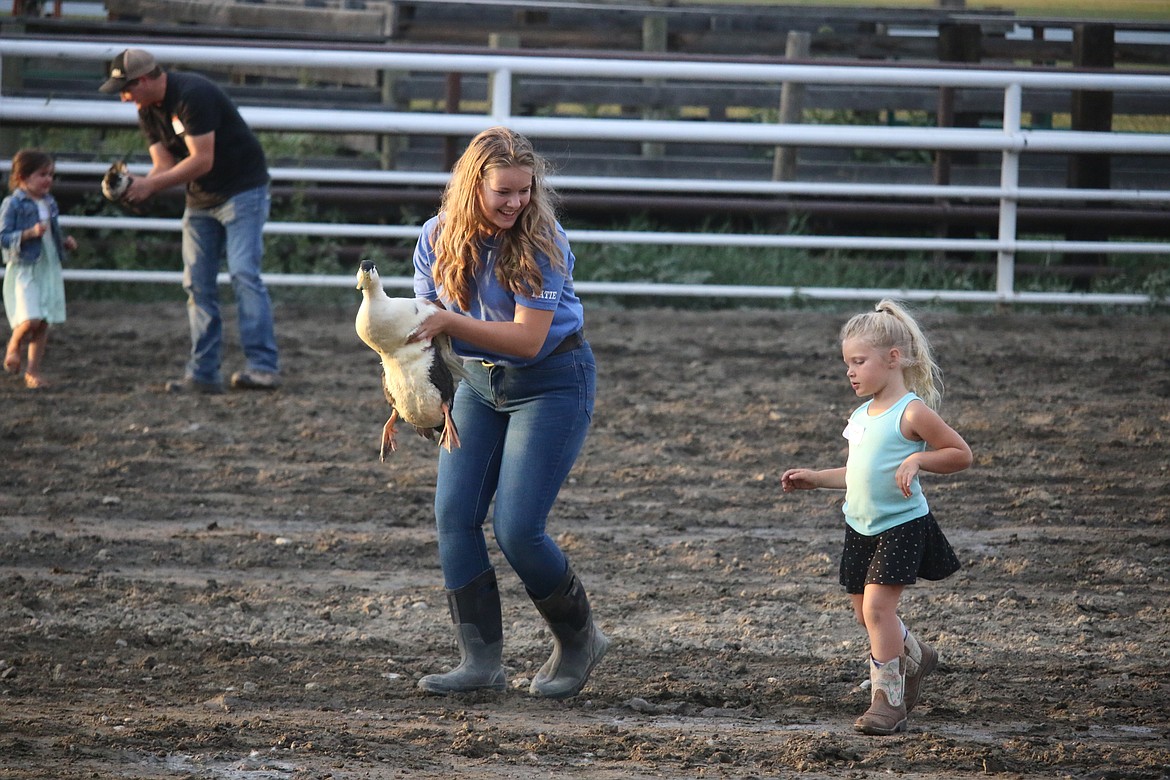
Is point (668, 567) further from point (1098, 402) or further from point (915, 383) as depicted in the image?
point (1098, 402)

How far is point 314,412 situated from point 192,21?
1006 centimetres

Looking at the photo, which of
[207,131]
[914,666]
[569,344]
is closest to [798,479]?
[914,666]

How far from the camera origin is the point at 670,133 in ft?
32.9

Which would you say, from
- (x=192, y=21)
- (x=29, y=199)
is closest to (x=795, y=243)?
(x=29, y=199)

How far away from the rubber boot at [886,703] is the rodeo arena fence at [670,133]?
6.35m

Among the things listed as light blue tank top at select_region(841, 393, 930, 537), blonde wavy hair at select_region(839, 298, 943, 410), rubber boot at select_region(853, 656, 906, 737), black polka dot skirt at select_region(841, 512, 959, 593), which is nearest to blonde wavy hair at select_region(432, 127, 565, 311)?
blonde wavy hair at select_region(839, 298, 943, 410)

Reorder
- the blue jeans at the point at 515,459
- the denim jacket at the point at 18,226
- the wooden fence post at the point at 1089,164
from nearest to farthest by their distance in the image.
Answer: the blue jeans at the point at 515,459 < the denim jacket at the point at 18,226 < the wooden fence post at the point at 1089,164

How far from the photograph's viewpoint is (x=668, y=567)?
530cm

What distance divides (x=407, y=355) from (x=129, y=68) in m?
4.36

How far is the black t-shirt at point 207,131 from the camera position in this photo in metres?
7.60

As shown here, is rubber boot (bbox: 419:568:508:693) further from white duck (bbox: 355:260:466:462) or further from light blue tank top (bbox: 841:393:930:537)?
light blue tank top (bbox: 841:393:930:537)

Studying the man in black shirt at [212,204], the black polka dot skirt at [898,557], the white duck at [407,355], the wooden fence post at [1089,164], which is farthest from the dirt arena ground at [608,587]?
the wooden fence post at [1089,164]

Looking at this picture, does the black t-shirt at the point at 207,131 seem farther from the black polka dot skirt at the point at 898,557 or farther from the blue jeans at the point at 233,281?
the black polka dot skirt at the point at 898,557

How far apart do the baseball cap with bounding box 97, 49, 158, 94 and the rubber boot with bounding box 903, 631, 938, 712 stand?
529cm
